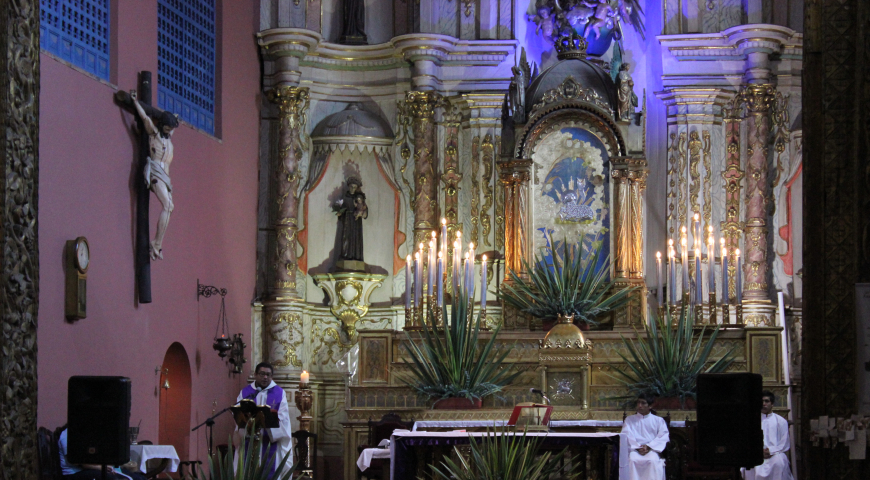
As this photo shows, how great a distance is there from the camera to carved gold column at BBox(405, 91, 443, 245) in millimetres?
16406

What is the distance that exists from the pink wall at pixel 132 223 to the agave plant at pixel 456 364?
103 inches

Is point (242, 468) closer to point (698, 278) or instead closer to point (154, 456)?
point (154, 456)

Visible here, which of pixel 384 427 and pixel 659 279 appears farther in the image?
pixel 659 279

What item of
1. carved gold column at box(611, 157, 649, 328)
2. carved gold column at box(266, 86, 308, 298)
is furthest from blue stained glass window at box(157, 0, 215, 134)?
carved gold column at box(611, 157, 649, 328)

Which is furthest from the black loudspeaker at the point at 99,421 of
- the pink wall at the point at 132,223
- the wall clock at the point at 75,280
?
the wall clock at the point at 75,280

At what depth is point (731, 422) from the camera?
29.6 feet

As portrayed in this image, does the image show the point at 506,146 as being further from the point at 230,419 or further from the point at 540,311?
the point at 230,419

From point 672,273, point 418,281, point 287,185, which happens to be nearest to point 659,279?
point 672,273

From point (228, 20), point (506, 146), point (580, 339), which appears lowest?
point (580, 339)

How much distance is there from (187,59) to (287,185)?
2.30 meters

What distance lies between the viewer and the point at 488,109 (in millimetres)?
16609

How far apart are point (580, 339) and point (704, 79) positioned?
15.4ft

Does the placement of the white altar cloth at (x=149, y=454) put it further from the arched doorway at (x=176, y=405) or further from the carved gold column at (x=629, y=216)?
the carved gold column at (x=629, y=216)

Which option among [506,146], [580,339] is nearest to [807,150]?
[580,339]
